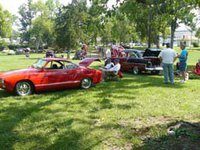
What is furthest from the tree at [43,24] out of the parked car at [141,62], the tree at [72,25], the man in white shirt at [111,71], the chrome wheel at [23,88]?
the chrome wheel at [23,88]

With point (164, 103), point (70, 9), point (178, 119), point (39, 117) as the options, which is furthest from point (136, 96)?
point (70, 9)

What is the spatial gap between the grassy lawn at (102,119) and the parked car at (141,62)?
684 centimetres

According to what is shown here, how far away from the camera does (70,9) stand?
4488 centimetres

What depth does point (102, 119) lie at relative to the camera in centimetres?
898

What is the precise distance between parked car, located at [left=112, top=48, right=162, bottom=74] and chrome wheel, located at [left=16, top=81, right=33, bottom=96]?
9.48 meters

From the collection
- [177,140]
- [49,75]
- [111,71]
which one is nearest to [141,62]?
[111,71]

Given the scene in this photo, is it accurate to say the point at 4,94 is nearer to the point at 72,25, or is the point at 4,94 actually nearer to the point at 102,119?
the point at 102,119

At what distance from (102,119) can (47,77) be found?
14.8ft

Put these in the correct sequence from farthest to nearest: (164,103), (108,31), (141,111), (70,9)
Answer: (108,31)
(70,9)
(164,103)
(141,111)

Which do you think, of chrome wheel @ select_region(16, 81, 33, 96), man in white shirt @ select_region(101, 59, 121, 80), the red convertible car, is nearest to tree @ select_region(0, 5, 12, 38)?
man in white shirt @ select_region(101, 59, 121, 80)

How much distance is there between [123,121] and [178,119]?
1404mm

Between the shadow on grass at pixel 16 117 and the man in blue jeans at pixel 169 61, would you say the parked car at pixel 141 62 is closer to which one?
the man in blue jeans at pixel 169 61

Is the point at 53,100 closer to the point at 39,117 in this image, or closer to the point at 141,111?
the point at 39,117

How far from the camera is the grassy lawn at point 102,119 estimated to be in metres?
7.01
